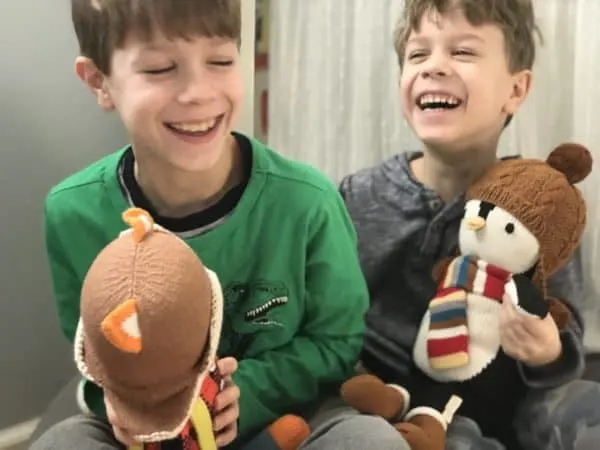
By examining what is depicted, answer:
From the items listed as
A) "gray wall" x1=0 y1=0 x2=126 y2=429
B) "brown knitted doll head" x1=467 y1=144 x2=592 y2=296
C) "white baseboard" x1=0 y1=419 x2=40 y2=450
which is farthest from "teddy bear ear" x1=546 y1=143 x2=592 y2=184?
"white baseboard" x1=0 y1=419 x2=40 y2=450

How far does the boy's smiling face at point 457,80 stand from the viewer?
1127 mm

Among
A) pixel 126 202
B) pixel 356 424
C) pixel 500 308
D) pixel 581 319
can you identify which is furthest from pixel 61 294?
pixel 581 319

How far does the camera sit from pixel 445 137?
1140 millimetres

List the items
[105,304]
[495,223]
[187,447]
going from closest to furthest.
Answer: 1. [105,304]
2. [187,447]
3. [495,223]

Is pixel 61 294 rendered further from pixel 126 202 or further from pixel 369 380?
pixel 369 380

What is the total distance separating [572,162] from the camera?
1.05 meters

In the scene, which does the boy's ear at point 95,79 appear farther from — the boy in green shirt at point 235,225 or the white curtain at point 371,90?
the white curtain at point 371,90

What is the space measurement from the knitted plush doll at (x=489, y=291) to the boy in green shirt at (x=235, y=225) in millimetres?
83

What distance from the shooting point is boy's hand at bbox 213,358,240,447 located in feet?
3.02

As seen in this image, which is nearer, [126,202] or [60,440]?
[60,440]

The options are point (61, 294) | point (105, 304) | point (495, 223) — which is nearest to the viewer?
point (105, 304)

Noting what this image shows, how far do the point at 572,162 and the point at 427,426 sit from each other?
34 cm

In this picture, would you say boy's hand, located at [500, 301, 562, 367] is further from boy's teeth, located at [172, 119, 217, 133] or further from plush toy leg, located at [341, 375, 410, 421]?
boy's teeth, located at [172, 119, 217, 133]

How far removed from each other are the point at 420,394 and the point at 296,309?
18 cm
